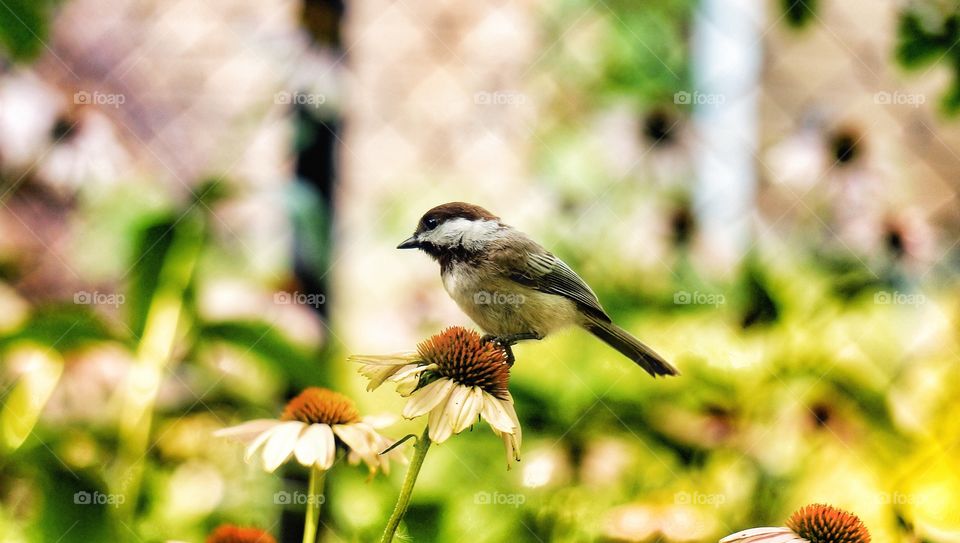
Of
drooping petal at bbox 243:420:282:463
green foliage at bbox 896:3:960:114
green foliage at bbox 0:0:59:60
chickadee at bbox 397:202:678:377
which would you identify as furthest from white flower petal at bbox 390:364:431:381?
green foliage at bbox 896:3:960:114

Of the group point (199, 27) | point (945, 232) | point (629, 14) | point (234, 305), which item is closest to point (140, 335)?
point (234, 305)

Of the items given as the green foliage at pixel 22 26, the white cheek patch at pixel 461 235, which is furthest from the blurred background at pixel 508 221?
the white cheek patch at pixel 461 235

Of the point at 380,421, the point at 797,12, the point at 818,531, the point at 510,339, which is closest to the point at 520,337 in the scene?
the point at 510,339

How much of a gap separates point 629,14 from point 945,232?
0.71m

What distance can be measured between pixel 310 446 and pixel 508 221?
2.75 feet

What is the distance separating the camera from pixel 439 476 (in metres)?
1.19

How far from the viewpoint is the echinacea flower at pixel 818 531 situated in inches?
23.2

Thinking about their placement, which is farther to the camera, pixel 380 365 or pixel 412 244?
pixel 412 244

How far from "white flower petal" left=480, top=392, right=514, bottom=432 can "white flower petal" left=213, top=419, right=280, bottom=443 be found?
0.20 metres

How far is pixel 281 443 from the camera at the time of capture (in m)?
0.64

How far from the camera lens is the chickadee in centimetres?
87

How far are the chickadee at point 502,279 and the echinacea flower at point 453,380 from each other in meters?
0.21

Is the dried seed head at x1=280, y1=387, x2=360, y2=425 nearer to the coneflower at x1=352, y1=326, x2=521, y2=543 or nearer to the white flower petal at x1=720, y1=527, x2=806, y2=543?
the coneflower at x1=352, y1=326, x2=521, y2=543

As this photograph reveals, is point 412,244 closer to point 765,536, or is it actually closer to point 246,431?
point 246,431
